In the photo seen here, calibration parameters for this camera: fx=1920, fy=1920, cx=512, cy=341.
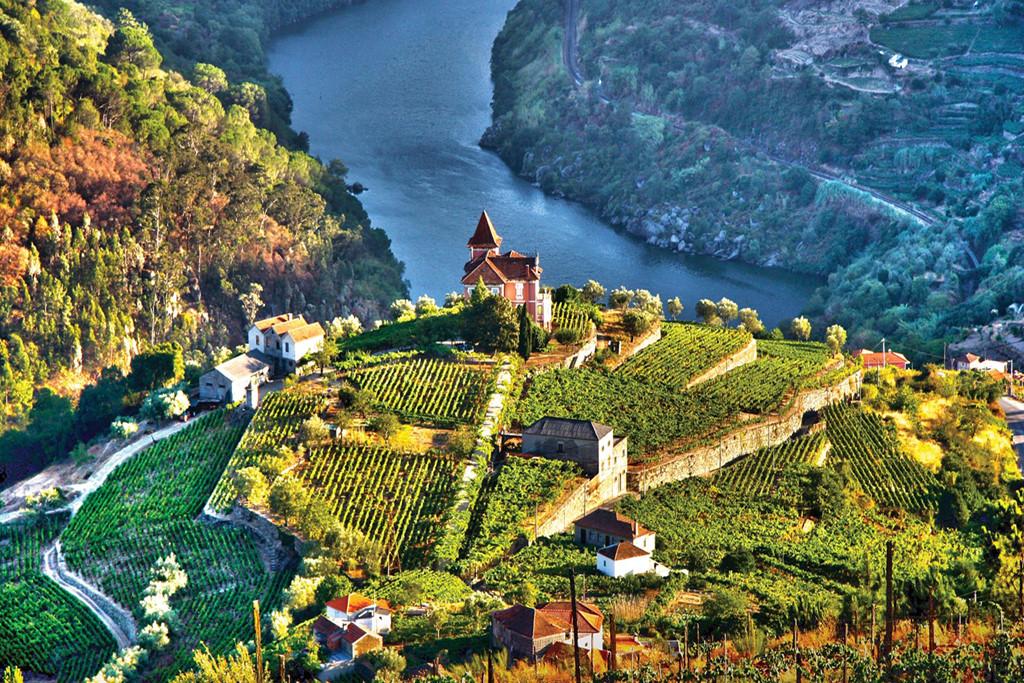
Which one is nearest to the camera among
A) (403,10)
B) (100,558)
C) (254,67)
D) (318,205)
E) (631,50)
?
(100,558)

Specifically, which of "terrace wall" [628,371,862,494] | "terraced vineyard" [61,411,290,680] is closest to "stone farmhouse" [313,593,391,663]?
"terraced vineyard" [61,411,290,680]

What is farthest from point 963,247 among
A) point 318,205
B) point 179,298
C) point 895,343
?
point 179,298

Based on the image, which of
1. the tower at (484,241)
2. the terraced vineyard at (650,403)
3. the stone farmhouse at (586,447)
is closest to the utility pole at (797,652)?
the stone farmhouse at (586,447)

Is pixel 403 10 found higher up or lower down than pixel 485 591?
lower down

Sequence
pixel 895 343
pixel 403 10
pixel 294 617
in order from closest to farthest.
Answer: pixel 294 617, pixel 895 343, pixel 403 10

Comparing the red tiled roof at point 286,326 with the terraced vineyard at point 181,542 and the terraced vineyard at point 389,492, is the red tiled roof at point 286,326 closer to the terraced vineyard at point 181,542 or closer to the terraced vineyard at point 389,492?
the terraced vineyard at point 181,542

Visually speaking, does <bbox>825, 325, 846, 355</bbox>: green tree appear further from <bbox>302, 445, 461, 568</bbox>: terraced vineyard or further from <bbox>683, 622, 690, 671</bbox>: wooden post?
<bbox>683, 622, 690, 671</bbox>: wooden post

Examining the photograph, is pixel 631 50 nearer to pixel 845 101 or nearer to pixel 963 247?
pixel 845 101
